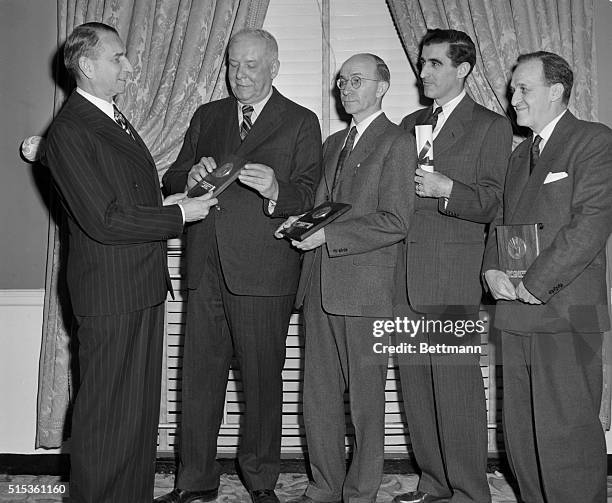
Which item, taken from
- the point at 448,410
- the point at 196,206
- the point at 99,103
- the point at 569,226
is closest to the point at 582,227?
the point at 569,226

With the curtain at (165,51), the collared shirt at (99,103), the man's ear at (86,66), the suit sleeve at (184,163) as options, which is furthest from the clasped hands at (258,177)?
the curtain at (165,51)

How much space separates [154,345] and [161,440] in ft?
4.39

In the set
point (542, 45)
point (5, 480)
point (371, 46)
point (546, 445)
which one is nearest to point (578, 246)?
point (546, 445)

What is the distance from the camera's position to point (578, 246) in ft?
7.88

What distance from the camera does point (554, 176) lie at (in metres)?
2.51

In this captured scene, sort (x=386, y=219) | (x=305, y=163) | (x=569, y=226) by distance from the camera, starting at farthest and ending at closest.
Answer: (x=305, y=163), (x=386, y=219), (x=569, y=226)

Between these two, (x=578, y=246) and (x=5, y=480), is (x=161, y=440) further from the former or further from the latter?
(x=578, y=246)

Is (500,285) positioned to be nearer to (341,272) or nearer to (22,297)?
(341,272)

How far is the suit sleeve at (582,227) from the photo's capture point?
2.41 metres

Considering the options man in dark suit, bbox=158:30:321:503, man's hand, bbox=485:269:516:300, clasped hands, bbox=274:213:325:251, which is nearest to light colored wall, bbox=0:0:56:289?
man in dark suit, bbox=158:30:321:503

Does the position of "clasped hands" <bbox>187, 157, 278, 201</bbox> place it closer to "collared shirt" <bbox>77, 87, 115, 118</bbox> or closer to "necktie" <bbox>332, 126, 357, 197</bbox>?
"necktie" <bbox>332, 126, 357, 197</bbox>

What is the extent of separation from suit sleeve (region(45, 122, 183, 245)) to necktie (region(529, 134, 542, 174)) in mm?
1406

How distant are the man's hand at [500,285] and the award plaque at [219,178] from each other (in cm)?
101

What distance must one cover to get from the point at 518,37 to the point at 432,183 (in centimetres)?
116
